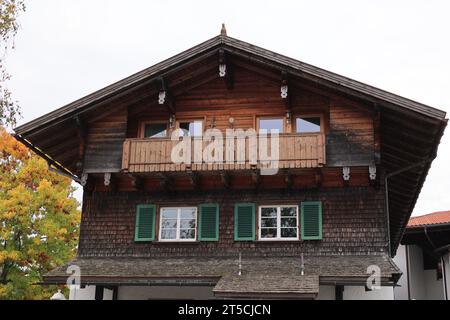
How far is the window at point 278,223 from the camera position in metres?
17.7

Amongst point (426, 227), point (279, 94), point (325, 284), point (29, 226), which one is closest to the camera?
point (325, 284)

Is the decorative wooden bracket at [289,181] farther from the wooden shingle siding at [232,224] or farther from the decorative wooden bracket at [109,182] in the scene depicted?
the decorative wooden bracket at [109,182]

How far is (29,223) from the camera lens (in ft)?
84.7

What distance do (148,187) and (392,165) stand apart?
6982 millimetres

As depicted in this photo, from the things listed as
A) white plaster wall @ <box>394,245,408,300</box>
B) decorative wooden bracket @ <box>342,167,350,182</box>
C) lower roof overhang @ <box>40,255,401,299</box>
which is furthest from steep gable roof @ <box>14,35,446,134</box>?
white plaster wall @ <box>394,245,408,300</box>

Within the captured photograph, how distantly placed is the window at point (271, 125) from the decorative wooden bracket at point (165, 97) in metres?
2.59

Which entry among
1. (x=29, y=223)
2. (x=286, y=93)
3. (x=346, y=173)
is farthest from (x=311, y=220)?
(x=29, y=223)

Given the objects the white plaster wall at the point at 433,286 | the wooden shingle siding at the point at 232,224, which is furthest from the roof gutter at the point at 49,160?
the white plaster wall at the point at 433,286

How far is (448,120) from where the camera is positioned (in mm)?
16016

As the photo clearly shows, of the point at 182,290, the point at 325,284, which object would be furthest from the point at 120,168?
the point at 325,284

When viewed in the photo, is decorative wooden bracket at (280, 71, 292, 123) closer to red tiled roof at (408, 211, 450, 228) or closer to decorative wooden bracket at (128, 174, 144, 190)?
decorative wooden bracket at (128, 174, 144, 190)

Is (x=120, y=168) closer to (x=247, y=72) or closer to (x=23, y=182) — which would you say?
(x=247, y=72)

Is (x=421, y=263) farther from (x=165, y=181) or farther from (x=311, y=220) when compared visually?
(x=165, y=181)

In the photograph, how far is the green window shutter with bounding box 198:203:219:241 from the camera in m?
18.0
